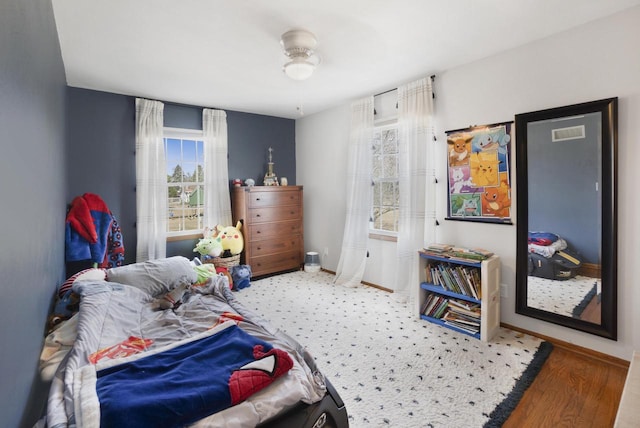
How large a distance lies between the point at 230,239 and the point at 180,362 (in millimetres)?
2790

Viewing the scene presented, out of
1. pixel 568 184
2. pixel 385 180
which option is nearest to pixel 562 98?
pixel 568 184

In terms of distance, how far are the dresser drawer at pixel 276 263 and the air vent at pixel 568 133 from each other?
3.52 m

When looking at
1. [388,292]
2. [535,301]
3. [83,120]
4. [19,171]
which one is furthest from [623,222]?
[83,120]

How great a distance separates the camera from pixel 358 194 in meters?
4.04

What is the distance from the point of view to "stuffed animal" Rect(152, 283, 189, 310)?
2.39 m

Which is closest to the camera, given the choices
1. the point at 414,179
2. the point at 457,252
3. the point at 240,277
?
the point at 457,252

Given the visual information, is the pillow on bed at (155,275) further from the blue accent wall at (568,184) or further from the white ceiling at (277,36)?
the blue accent wall at (568,184)

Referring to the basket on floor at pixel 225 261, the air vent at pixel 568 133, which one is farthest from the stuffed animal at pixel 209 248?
the air vent at pixel 568 133

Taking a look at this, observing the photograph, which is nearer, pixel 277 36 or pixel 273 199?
pixel 277 36

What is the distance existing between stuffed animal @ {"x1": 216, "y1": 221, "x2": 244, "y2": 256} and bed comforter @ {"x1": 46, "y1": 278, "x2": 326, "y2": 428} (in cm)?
184

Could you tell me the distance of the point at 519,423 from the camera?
5.60 ft

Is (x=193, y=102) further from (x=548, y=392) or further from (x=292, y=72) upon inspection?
(x=548, y=392)

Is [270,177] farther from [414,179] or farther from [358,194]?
[414,179]

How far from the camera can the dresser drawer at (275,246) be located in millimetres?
4430
